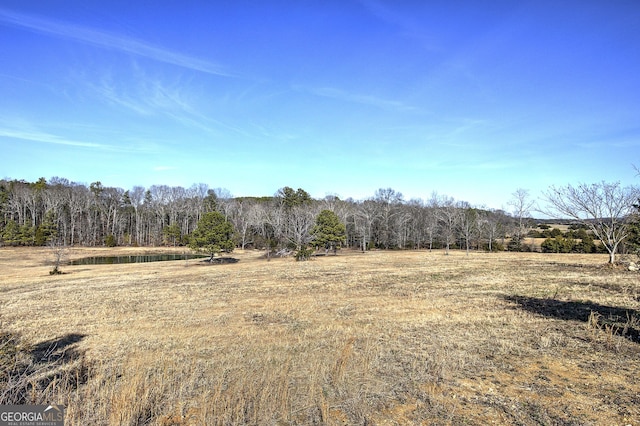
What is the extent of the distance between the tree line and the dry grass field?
3606 cm

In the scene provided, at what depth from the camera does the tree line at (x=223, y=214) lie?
5712cm

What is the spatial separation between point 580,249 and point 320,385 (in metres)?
49.2

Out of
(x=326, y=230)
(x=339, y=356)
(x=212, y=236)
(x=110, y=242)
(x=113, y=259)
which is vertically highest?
(x=326, y=230)

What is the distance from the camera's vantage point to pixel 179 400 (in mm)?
5414

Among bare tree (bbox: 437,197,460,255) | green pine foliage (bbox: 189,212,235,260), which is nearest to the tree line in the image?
bare tree (bbox: 437,197,460,255)

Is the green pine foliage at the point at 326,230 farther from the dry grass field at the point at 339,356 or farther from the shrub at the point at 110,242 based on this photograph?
the shrub at the point at 110,242

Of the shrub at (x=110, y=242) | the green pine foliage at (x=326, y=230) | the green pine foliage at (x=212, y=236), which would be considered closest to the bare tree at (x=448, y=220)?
the green pine foliage at (x=326, y=230)

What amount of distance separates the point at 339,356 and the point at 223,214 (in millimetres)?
59140

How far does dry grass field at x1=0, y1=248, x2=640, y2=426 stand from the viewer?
16.8 feet

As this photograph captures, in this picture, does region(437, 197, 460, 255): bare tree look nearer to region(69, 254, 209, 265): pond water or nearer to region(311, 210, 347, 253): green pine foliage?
region(311, 210, 347, 253): green pine foliage

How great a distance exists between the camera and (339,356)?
7703 millimetres

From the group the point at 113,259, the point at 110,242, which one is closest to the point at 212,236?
the point at 113,259

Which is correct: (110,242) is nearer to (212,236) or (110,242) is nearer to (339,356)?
(212,236)

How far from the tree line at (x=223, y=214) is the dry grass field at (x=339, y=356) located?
118 feet
